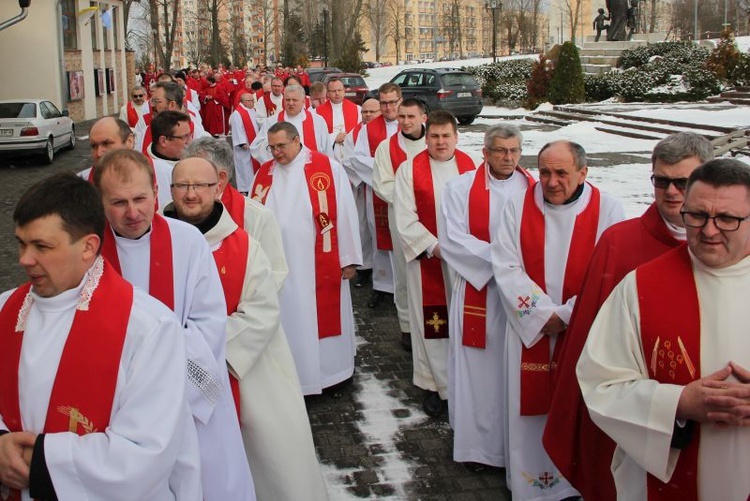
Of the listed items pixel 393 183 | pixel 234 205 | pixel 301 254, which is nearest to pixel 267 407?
pixel 234 205

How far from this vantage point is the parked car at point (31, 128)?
18.3m

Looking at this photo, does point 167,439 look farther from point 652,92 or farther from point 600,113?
point 652,92

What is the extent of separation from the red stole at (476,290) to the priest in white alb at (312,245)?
3.84ft

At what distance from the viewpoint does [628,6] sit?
39.4 m

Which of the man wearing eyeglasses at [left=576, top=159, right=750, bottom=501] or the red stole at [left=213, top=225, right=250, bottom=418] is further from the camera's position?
the red stole at [left=213, top=225, right=250, bottom=418]

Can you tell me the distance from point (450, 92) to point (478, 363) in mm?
21651

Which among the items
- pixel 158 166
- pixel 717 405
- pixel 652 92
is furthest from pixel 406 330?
pixel 652 92

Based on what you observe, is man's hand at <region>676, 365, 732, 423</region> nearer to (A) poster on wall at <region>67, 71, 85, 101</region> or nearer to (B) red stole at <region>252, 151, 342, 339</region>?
(B) red stole at <region>252, 151, 342, 339</region>

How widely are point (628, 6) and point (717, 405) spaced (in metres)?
40.4

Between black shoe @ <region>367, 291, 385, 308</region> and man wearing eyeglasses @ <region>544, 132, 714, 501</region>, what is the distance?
4454 millimetres

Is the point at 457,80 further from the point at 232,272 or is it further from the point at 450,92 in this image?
the point at 232,272

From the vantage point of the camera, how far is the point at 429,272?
566cm

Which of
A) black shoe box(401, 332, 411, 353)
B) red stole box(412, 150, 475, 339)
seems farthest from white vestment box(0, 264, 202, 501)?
black shoe box(401, 332, 411, 353)

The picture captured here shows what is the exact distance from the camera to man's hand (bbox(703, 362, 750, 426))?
2.40 metres
